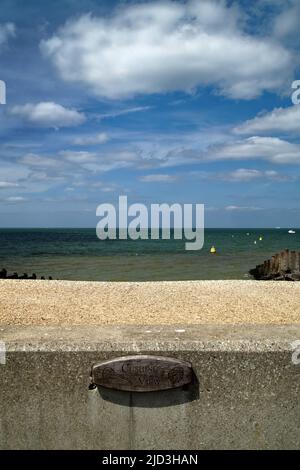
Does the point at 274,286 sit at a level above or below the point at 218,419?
below

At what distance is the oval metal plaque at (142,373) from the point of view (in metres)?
2.18

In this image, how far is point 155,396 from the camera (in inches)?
88.0

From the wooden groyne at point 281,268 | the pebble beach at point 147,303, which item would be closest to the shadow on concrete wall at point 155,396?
the pebble beach at point 147,303

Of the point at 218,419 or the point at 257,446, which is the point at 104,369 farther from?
the point at 257,446

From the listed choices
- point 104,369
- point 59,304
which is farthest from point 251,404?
point 59,304

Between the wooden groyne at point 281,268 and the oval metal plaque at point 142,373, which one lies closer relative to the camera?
the oval metal plaque at point 142,373

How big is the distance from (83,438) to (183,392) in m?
0.53

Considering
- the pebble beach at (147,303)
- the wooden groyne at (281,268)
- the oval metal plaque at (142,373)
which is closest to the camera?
the oval metal plaque at (142,373)

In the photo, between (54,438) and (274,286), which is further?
(274,286)

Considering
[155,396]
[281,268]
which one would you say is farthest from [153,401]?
[281,268]

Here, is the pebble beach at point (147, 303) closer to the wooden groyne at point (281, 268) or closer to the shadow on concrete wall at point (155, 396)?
the wooden groyne at point (281, 268)

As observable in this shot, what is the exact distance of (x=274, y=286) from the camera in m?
16.7

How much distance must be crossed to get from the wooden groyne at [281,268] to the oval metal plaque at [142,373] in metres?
21.5

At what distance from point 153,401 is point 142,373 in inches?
6.2
